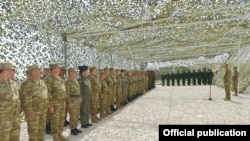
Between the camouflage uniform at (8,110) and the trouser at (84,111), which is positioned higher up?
the camouflage uniform at (8,110)

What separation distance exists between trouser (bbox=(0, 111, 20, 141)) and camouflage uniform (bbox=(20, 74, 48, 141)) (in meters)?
0.39

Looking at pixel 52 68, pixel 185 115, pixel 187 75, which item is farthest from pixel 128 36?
pixel 187 75

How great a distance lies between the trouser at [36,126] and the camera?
4.32 m

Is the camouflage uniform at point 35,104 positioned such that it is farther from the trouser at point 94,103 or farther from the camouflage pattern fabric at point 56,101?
the trouser at point 94,103

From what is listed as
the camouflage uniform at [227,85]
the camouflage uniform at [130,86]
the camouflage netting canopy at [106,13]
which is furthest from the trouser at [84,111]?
the camouflage uniform at [227,85]

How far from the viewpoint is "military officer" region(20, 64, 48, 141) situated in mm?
4285

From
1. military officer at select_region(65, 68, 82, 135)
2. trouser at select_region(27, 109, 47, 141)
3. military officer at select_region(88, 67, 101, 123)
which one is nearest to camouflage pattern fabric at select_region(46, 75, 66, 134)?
trouser at select_region(27, 109, 47, 141)

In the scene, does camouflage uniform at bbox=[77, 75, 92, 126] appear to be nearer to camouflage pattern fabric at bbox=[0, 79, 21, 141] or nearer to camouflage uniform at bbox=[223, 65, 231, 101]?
camouflage pattern fabric at bbox=[0, 79, 21, 141]

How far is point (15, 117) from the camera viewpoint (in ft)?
12.7

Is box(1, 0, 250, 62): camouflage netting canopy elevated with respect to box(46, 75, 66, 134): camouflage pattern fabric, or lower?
elevated

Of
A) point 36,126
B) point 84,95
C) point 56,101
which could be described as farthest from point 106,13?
point 36,126

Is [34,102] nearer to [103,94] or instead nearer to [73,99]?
[73,99]

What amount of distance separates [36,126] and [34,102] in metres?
0.36

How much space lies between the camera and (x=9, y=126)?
3734mm
